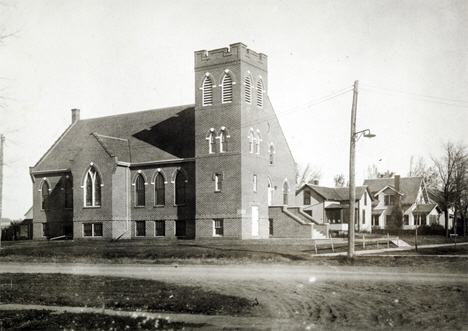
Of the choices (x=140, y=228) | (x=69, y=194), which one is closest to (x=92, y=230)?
(x=140, y=228)

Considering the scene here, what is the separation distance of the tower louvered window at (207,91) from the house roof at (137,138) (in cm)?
470

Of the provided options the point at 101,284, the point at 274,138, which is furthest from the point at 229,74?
the point at 101,284

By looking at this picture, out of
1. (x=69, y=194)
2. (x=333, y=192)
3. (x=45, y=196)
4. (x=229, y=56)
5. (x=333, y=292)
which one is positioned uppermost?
(x=229, y=56)

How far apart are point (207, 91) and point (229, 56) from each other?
316cm

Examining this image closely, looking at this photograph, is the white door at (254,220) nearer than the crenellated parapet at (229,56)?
No

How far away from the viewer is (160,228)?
142 ft

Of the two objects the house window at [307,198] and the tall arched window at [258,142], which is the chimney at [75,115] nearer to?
the tall arched window at [258,142]

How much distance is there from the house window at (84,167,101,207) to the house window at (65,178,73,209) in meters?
4.12

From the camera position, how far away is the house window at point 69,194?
48250 millimetres

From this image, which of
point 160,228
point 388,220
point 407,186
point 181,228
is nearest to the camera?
point 181,228

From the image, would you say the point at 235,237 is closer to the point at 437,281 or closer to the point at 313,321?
the point at 437,281

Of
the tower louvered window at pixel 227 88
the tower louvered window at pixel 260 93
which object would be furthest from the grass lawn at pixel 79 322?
the tower louvered window at pixel 260 93

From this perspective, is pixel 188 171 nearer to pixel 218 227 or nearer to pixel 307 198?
pixel 218 227

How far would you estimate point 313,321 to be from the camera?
10.9 m
